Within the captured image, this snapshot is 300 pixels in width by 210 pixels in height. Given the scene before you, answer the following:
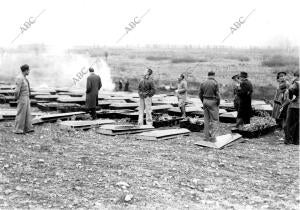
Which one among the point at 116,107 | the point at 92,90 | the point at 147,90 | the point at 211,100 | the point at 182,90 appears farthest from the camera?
the point at 116,107

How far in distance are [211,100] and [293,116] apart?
1.96 m

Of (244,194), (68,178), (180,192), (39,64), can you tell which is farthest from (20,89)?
(39,64)

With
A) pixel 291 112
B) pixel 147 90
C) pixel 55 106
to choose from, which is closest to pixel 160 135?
pixel 147 90

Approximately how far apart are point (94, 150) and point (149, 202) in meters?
3.27

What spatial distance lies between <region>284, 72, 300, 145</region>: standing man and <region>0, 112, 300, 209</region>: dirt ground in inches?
11.4

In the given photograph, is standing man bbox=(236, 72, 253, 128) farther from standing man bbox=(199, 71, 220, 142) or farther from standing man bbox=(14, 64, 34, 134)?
standing man bbox=(14, 64, 34, 134)

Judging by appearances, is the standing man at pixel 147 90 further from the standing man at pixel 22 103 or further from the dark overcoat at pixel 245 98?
the standing man at pixel 22 103

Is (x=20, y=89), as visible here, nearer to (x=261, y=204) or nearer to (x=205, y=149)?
(x=205, y=149)

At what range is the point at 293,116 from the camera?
32.3 ft

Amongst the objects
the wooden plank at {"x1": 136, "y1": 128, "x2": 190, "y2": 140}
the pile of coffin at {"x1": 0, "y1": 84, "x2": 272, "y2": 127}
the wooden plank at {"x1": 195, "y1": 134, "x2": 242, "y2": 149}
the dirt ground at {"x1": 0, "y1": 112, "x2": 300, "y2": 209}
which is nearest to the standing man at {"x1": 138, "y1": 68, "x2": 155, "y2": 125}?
the pile of coffin at {"x1": 0, "y1": 84, "x2": 272, "y2": 127}

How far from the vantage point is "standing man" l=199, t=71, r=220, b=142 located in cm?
976

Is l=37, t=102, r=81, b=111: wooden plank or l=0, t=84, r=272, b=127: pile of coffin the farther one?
l=37, t=102, r=81, b=111: wooden plank

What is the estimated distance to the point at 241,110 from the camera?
11.7m

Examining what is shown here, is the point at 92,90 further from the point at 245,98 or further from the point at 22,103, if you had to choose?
the point at 245,98
